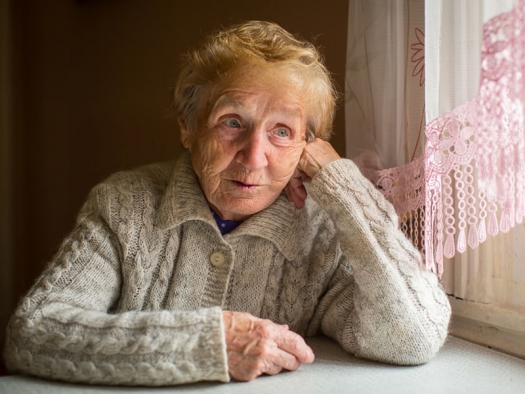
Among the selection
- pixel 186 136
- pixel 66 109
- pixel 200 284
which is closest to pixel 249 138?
pixel 186 136

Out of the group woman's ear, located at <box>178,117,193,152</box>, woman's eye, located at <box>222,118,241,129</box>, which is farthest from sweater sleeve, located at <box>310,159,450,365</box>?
woman's ear, located at <box>178,117,193,152</box>

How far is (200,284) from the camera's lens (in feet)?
4.56

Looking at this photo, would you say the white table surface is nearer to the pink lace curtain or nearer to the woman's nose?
the pink lace curtain

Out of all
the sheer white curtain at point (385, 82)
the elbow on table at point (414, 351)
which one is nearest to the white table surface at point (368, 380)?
the elbow on table at point (414, 351)

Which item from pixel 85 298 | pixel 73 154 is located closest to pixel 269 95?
pixel 85 298

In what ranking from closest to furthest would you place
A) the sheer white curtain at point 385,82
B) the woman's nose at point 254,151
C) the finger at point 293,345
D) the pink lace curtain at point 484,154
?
the pink lace curtain at point 484,154 < the finger at point 293,345 < the woman's nose at point 254,151 < the sheer white curtain at point 385,82

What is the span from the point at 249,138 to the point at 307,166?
0.57ft

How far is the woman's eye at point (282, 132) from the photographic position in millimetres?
1406

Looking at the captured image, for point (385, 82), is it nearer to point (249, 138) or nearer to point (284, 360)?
point (249, 138)

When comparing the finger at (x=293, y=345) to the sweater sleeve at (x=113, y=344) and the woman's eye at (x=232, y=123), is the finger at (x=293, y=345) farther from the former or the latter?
the woman's eye at (x=232, y=123)

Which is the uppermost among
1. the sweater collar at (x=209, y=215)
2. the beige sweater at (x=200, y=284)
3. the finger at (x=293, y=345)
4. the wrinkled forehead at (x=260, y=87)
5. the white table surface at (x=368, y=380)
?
the wrinkled forehead at (x=260, y=87)

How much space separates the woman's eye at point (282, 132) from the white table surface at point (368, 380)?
0.52 metres

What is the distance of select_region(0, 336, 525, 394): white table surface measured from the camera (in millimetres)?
1128

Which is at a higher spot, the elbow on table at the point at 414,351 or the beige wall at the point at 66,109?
the beige wall at the point at 66,109
